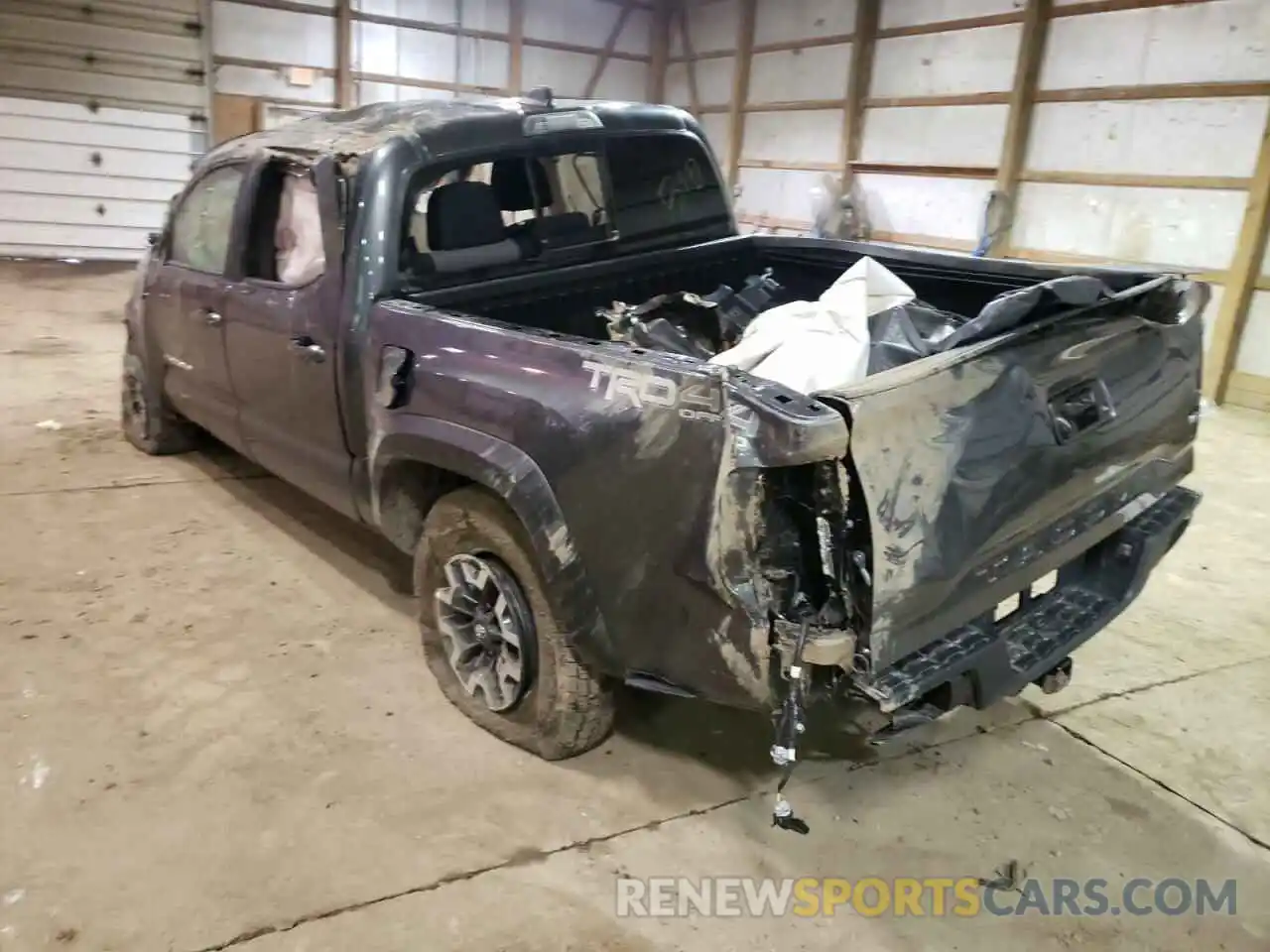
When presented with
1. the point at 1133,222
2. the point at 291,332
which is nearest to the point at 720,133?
the point at 1133,222

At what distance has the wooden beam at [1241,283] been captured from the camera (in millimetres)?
7520

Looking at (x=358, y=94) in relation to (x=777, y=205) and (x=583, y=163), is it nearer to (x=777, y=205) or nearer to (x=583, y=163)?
(x=777, y=205)

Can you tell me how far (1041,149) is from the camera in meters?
9.66

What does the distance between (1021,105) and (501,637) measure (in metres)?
9.23

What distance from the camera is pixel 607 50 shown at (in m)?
15.5

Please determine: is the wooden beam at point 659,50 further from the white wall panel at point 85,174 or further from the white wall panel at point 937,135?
the white wall panel at point 85,174

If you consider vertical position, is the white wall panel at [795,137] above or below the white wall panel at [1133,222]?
above

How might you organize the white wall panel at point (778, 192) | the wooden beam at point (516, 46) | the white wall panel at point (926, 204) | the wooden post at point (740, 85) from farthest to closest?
the wooden beam at point (516, 46)
the wooden post at point (740, 85)
the white wall panel at point (778, 192)
the white wall panel at point (926, 204)

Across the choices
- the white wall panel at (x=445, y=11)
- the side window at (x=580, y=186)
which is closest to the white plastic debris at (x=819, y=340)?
the side window at (x=580, y=186)

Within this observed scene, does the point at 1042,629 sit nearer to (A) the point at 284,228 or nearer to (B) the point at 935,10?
(A) the point at 284,228

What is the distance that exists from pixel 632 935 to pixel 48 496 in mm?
3854

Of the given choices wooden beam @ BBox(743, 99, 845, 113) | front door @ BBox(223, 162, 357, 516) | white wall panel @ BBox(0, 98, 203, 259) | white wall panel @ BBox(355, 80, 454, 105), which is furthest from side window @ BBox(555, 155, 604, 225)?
white wall panel @ BBox(0, 98, 203, 259)

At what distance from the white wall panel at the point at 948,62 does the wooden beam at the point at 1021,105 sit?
10.2 inches

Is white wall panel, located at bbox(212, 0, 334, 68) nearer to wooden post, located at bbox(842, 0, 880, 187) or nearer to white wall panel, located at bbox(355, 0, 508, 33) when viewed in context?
white wall panel, located at bbox(355, 0, 508, 33)
